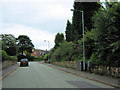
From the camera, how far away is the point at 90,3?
2505 cm

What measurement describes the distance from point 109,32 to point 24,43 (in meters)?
76.5

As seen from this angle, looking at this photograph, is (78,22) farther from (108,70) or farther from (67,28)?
(67,28)

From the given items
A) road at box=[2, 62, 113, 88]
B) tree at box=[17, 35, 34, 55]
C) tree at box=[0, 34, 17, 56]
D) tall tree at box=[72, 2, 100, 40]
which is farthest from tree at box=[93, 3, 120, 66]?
tree at box=[17, 35, 34, 55]

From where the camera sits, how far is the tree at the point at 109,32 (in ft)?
38.1

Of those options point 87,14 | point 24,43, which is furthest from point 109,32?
point 24,43

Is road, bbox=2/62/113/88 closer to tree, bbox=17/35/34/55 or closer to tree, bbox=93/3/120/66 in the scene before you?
tree, bbox=93/3/120/66

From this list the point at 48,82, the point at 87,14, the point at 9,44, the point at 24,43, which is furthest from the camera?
the point at 24,43

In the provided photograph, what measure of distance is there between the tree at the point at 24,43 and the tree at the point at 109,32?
242ft

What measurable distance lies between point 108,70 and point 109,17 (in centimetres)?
462

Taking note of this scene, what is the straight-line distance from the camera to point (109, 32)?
1198 cm

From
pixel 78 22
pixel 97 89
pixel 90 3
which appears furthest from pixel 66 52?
pixel 97 89

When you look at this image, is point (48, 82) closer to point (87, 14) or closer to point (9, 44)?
point (87, 14)

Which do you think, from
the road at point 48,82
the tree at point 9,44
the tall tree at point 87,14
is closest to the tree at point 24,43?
the tree at point 9,44

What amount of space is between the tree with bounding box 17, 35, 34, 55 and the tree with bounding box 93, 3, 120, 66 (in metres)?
73.6
